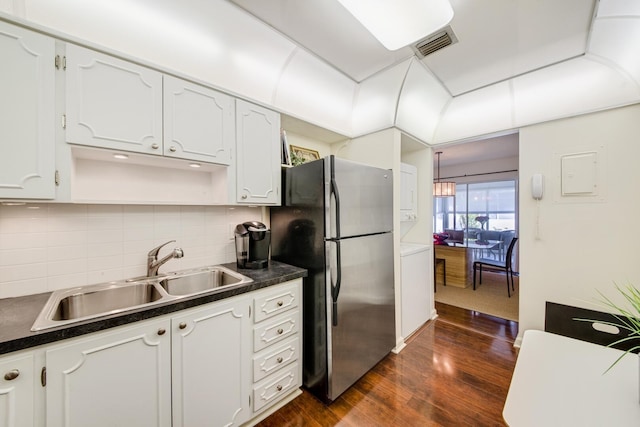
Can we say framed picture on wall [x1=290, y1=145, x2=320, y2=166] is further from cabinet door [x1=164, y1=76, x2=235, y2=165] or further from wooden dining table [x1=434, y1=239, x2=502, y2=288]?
wooden dining table [x1=434, y1=239, x2=502, y2=288]

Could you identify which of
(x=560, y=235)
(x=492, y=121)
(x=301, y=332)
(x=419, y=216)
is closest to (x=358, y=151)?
(x=419, y=216)

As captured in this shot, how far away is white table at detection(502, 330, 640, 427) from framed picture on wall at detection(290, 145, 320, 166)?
2089 millimetres

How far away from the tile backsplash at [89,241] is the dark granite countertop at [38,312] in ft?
0.45

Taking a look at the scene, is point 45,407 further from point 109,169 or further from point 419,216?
point 419,216

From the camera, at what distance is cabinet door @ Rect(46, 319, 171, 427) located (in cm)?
94

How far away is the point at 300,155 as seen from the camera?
97.3 inches

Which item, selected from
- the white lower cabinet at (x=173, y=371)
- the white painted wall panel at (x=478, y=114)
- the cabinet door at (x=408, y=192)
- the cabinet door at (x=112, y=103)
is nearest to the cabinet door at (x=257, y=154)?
the cabinet door at (x=112, y=103)

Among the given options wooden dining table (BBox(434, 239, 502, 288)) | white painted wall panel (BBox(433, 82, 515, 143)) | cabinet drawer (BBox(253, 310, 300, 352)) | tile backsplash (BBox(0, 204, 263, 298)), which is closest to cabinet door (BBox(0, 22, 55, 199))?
tile backsplash (BBox(0, 204, 263, 298))

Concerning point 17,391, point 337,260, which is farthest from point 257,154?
point 17,391

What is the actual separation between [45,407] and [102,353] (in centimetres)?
22

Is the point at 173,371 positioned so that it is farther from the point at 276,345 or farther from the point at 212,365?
the point at 276,345

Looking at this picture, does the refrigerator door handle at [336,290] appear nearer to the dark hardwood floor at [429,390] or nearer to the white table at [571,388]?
the dark hardwood floor at [429,390]

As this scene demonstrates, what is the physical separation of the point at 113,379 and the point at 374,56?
2.71 m

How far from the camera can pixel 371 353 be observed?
6.56 ft
